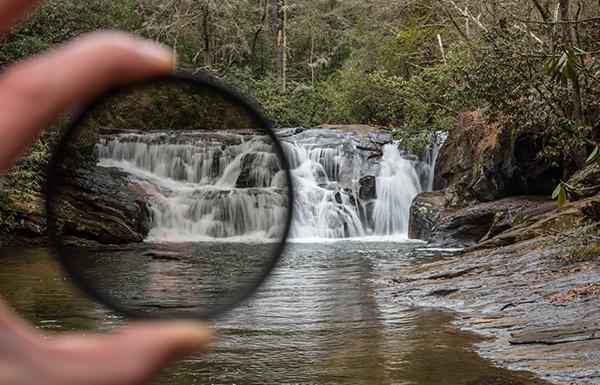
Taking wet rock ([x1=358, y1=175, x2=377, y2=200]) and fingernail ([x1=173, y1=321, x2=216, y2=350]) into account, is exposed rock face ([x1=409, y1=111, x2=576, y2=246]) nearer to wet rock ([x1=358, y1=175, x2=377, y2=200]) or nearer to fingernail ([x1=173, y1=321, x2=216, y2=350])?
wet rock ([x1=358, y1=175, x2=377, y2=200])

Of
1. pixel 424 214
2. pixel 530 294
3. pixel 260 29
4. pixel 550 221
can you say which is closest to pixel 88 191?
pixel 530 294

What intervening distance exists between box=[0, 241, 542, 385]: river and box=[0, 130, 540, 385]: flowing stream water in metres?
0.02

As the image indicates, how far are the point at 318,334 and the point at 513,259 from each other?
4320 mm

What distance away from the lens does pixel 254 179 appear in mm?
1490

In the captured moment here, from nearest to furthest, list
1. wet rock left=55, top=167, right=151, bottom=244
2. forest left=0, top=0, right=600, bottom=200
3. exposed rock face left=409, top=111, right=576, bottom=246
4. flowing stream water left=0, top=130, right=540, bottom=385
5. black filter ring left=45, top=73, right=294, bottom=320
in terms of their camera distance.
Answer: black filter ring left=45, top=73, right=294, bottom=320 < wet rock left=55, top=167, right=151, bottom=244 < flowing stream water left=0, top=130, right=540, bottom=385 < forest left=0, top=0, right=600, bottom=200 < exposed rock face left=409, top=111, right=576, bottom=246

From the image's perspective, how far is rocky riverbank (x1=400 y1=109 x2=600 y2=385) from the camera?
7000 mm

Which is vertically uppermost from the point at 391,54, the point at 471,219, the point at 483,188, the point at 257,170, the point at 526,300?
the point at 391,54

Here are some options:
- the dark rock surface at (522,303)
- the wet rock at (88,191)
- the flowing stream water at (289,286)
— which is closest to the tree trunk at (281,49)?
the flowing stream water at (289,286)

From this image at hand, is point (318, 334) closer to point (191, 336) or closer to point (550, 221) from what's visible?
→ point (550, 221)

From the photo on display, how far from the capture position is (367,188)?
72.5 feet

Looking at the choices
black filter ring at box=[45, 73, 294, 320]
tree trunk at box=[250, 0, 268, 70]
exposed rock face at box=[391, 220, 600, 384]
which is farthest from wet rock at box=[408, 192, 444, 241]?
black filter ring at box=[45, 73, 294, 320]

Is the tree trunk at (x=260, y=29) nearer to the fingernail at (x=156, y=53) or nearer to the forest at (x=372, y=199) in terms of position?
the forest at (x=372, y=199)

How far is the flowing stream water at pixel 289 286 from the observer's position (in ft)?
5.17

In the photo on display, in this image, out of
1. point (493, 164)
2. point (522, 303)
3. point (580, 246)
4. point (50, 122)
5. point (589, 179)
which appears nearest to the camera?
point (50, 122)
